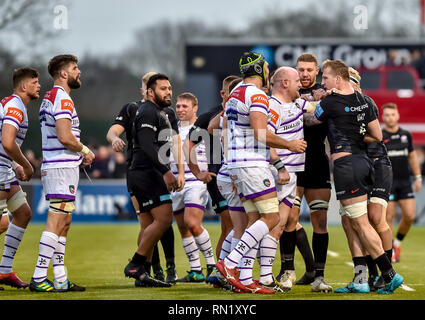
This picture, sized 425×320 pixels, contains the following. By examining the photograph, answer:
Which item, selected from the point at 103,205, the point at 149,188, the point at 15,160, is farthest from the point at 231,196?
the point at 103,205

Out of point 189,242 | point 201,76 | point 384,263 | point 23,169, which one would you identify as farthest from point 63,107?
point 201,76

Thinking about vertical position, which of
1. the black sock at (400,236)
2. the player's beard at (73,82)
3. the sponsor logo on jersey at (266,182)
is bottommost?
the black sock at (400,236)

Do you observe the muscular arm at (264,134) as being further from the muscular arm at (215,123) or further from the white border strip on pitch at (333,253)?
the white border strip on pitch at (333,253)

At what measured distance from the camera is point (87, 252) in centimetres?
1503

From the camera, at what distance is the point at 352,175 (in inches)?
347

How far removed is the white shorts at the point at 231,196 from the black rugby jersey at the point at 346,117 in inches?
48.2

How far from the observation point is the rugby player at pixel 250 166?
28.3ft

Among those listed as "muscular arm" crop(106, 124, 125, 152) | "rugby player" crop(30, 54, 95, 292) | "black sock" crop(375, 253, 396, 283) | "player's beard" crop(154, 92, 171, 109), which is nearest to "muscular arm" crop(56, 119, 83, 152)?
"rugby player" crop(30, 54, 95, 292)

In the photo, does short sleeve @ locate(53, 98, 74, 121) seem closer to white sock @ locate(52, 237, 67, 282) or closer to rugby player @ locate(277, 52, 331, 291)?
white sock @ locate(52, 237, 67, 282)

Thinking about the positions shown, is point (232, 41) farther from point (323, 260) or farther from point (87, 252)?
point (323, 260)

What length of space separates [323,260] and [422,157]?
17.1 meters

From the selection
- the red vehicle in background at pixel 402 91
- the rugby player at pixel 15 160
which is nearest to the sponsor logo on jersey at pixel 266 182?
the rugby player at pixel 15 160

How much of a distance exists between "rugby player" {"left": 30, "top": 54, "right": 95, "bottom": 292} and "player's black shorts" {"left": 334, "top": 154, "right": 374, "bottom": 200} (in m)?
2.70

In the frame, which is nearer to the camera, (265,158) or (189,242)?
(265,158)
